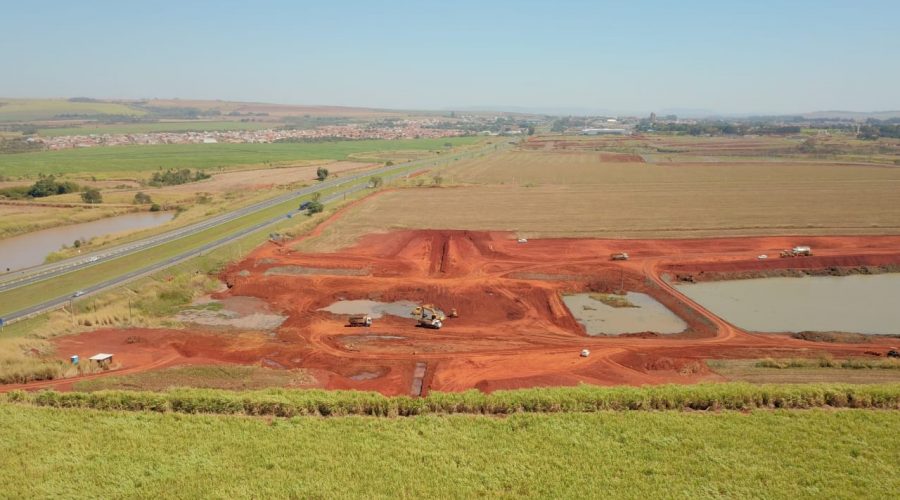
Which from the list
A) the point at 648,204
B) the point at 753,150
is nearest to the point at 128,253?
the point at 648,204

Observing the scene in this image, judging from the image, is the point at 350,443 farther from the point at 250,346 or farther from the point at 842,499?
the point at 842,499

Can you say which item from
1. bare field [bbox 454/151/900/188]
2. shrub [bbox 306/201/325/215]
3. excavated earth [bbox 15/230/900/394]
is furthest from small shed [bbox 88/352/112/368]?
bare field [bbox 454/151/900/188]

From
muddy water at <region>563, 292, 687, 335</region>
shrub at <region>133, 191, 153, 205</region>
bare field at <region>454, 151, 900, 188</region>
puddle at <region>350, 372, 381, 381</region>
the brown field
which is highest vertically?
the brown field

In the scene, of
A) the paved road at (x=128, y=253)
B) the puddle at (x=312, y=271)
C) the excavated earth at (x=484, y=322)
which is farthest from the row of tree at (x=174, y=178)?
the puddle at (x=312, y=271)

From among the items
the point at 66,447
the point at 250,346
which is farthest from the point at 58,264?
the point at 66,447

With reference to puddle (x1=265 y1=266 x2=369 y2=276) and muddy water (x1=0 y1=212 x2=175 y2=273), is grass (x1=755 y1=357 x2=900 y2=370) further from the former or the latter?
muddy water (x1=0 y1=212 x2=175 y2=273)

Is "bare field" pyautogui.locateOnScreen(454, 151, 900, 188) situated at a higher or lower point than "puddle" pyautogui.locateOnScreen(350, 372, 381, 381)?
higher

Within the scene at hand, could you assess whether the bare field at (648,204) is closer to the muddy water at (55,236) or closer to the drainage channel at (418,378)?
the drainage channel at (418,378)
